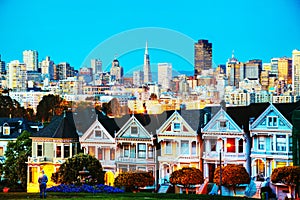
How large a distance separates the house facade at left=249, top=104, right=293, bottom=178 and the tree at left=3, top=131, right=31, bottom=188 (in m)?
4.91

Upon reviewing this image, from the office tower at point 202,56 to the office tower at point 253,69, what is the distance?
2.74ft

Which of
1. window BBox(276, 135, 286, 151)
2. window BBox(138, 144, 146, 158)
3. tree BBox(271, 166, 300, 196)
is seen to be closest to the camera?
tree BBox(271, 166, 300, 196)

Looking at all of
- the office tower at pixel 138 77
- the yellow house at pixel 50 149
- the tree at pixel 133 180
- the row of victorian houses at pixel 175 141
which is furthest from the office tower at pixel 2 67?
the tree at pixel 133 180

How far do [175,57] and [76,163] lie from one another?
2.76m

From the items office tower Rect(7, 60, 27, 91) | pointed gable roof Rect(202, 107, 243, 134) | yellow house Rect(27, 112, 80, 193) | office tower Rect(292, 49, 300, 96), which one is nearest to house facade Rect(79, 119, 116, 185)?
yellow house Rect(27, 112, 80, 193)

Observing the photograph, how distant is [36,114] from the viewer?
17.7 metres

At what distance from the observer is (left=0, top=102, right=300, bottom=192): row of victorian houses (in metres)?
12.4

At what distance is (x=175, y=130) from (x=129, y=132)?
1.00 metres

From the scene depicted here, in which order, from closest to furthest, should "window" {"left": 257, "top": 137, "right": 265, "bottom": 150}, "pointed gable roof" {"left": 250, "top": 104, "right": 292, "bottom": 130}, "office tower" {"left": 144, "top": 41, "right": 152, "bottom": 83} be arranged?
"pointed gable roof" {"left": 250, "top": 104, "right": 292, "bottom": 130} < "window" {"left": 257, "top": 137, "right": 265, "bottom": 150} < "office tower" {"left": 144, "top": 41, "right": 152, "bottom": 83}

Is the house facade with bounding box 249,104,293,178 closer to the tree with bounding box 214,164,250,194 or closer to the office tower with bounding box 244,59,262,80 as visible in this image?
the tree with bounding box 214,164,250,194

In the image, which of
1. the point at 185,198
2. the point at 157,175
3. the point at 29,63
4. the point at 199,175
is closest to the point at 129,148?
the point at 157,175

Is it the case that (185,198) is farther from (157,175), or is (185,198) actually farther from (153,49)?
(153,49)

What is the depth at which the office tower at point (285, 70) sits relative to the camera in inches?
517

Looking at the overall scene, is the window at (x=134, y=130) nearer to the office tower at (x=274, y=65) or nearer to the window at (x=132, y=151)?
the window at (x=132, y=151)
